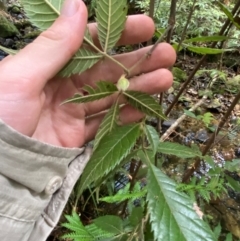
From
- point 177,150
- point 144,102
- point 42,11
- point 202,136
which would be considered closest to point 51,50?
point 42,11

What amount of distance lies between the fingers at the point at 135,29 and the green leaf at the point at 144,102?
0.51ft

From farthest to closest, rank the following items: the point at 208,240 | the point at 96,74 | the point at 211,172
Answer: the point at 211,172, the point at 96,74, the point at 208,240

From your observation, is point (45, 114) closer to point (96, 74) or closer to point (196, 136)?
point (96, 74)

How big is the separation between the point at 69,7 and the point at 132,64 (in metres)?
0.21

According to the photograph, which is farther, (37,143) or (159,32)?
(159,32)

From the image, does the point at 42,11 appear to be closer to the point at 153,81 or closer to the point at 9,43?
the point at 153,81

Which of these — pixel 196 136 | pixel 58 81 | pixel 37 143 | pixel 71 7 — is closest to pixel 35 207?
pixel 37 143

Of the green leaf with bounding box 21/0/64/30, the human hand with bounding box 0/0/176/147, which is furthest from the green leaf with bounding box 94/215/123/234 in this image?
the green leaf with bounding box 21/0/64/30

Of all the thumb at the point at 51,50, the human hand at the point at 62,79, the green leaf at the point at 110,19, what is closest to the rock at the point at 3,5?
the human hand at the point at 62,79

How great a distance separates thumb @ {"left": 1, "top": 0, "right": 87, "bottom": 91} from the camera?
1.87 ft

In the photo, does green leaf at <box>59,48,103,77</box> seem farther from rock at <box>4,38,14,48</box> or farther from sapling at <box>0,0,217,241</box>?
rock at <box>4,38,14,48</box>

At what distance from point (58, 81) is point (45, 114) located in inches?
3.1

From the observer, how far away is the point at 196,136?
2.37m

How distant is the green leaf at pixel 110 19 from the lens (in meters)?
0.53
